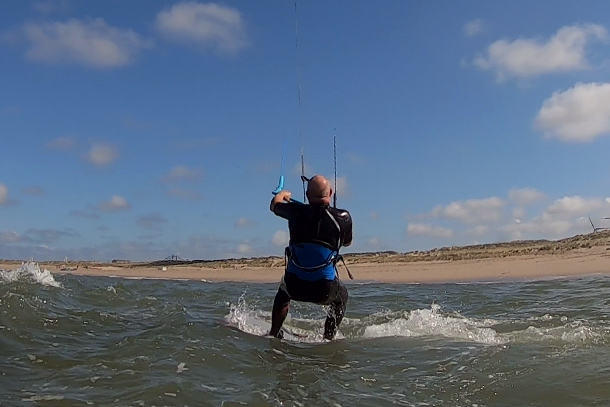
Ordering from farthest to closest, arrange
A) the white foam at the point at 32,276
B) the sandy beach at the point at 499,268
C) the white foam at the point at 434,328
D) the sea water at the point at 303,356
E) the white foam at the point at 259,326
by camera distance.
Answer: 1. the sandy beach at the point at 499,268
2. the white foam at the point at 32,276
3. the white foam at the point at 259,326
4. the white foam at the point at 434,328
5. the sea water at the point at 303,356

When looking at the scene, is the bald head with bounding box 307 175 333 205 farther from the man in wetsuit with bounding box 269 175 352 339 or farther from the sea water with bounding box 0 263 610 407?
the sea water with bounding box 0 263 610 407

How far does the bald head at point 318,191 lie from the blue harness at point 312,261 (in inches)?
21.7

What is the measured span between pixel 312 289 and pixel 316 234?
699 mm

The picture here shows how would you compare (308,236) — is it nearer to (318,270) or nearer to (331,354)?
(318,270)

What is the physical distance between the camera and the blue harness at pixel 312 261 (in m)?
7.38

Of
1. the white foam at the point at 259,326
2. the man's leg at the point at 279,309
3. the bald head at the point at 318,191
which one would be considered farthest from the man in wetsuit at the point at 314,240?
the white foam at the point at 259,326

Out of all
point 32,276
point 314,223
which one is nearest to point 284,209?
point 314,223

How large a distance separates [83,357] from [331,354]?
274 centimetres

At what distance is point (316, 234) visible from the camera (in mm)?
7336

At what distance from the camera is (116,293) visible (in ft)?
43.9

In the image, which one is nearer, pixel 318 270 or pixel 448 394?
pixel 448 394

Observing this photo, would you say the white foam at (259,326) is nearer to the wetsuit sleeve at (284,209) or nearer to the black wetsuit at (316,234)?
the black wetsuit at (316,234)

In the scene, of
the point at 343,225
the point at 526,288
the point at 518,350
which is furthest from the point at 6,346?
the point at 526,288

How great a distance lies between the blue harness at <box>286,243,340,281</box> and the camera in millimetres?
7383
